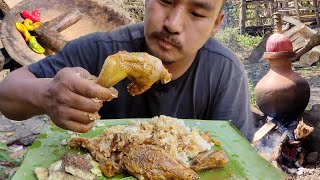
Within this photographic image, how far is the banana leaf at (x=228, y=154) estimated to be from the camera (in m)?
1.93

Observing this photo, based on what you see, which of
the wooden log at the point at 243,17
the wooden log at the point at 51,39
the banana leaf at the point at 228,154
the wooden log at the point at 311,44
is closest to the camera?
the banana leaf at the point at 228,154

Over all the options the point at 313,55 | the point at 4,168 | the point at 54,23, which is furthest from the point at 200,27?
the point at 313,55

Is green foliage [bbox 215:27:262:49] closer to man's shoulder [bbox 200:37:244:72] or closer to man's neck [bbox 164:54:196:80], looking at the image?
man's shoulder [bbox 200:37:244:72]

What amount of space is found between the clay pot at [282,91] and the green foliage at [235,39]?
8.85 m

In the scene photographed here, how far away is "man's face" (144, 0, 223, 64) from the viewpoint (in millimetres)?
2246

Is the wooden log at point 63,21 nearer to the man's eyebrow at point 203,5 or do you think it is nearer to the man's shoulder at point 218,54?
the man's shoulder at point 218,54

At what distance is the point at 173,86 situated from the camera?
2.82m

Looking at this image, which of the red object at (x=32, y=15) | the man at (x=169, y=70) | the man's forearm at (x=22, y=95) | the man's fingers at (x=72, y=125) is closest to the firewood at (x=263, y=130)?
the man at (x=169, y=70)

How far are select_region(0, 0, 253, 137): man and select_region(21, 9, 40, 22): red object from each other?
16.0 feet

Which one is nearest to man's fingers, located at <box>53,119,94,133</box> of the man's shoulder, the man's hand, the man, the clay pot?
the man's hand

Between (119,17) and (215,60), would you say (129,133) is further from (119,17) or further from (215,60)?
(119,17)

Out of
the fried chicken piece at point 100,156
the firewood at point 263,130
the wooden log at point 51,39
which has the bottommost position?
the firewood at point 263,130

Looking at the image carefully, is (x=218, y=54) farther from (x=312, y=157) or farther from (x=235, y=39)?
(x=235, y=39)

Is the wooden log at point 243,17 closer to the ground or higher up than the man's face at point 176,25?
closer to the ground
